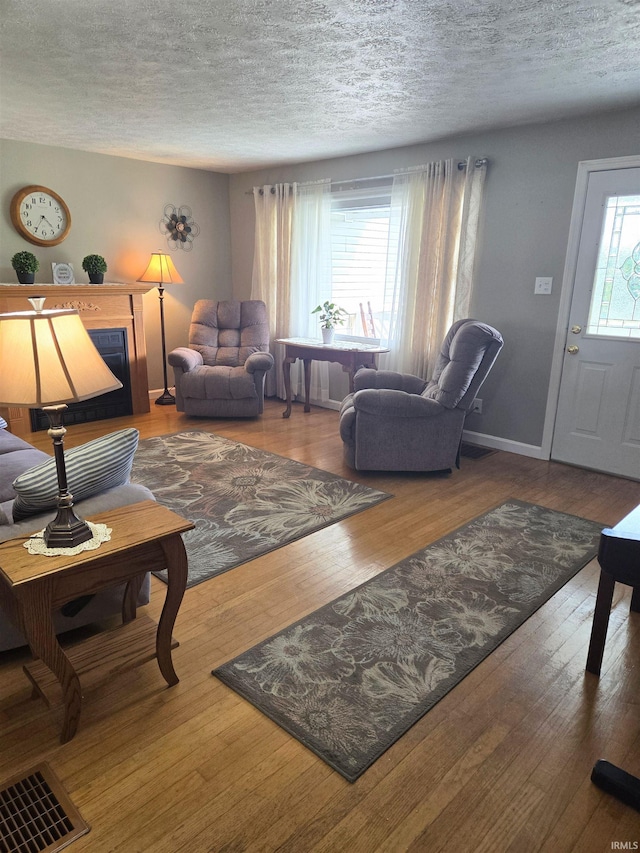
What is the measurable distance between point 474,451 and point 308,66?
2.91 meters

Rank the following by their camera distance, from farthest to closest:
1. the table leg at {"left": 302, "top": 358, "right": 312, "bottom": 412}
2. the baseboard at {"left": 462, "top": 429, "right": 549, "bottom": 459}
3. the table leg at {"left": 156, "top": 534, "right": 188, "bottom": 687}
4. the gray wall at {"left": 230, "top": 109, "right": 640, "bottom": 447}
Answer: the table leg at {"left": 302, "top": 358, "right": 312, "bottom": 412} < the baseboard at {"left": 462, "top": 429, "right": 549, "bottom": 459} < the gray wall at {"left": 230, "top": 109, "right": 640, "bottom": 447} < the table leg at {"left": 156, "top": 534, "right": 188, "bottom": 687}

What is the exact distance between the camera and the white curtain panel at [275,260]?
5684 mm

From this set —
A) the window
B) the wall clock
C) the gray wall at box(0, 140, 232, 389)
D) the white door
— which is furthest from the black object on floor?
the wall clock

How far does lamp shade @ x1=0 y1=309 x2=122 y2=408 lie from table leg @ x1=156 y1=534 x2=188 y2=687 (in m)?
0.55

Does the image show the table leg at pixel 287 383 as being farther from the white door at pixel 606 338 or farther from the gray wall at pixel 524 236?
the white door at pixel 606 338

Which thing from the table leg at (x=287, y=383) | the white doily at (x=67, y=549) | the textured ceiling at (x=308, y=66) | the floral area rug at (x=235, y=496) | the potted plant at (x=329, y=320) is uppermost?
the textured ceiling at (x=308, y=66)

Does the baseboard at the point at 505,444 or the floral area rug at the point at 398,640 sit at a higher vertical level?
the baseboard at the point at 505,444

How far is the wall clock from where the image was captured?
15.5 feet

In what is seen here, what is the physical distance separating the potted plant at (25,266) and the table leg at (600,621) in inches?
184

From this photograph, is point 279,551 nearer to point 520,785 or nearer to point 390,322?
point 520,785

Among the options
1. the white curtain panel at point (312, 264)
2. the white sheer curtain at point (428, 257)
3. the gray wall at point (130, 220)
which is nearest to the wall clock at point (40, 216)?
the gray wall at point (130, 220)

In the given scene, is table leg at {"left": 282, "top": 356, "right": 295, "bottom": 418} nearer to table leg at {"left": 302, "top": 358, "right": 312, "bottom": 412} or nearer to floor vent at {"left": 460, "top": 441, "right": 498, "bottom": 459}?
table leg at {"left": 302, "top": 358, "right": 312, "bottom": 412}

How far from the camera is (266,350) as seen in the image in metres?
5.73

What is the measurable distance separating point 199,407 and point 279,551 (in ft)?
8.94
